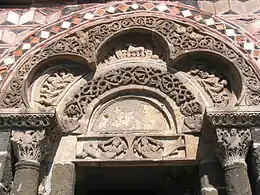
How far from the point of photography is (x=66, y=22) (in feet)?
19.0

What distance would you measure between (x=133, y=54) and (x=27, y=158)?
2038 mm

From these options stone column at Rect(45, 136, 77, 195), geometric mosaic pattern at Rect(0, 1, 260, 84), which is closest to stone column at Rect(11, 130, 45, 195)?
stone column at Rect(45, 136, 77, 195)

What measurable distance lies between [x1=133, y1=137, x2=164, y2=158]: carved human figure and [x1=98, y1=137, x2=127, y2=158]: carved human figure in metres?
0.15

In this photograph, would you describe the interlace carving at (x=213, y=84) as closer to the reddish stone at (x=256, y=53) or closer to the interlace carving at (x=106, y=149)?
the reddish stone at (x=256, y=53)

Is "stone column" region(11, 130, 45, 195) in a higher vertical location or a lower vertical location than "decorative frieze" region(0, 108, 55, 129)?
lower

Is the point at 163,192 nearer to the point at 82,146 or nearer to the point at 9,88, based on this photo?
the point at 82,146

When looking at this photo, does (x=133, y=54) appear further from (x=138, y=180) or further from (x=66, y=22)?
(x=138, y=180)

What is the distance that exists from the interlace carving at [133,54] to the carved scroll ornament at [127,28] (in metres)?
0.30

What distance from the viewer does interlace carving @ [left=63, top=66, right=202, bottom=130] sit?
205 inches

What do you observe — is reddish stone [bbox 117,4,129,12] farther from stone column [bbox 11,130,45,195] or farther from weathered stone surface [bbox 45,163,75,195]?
Answer: weathered stone surface [bbox 45,163,75,195]

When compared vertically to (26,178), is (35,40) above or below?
above

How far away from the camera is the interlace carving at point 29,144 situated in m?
4.67

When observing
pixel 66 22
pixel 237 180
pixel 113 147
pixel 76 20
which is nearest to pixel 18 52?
Answer: pixel 66 22

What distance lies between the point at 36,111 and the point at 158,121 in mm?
1505
